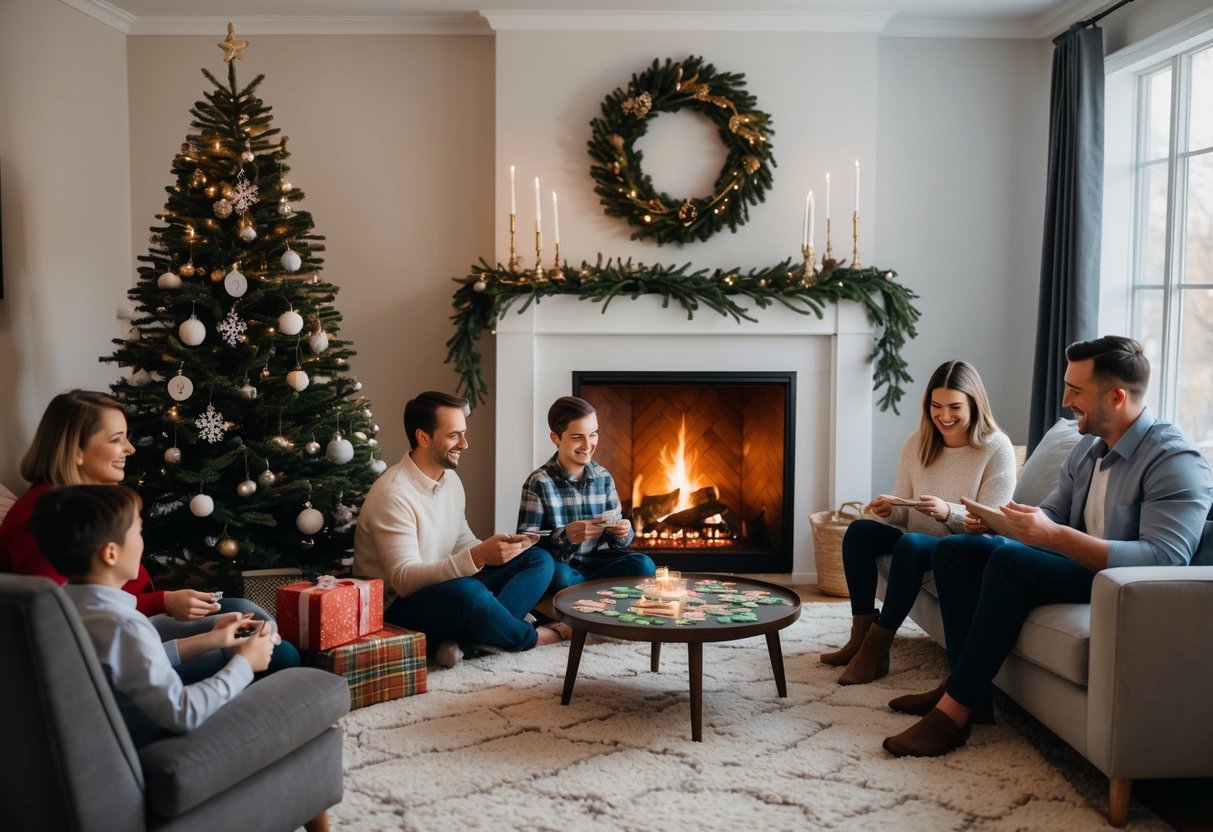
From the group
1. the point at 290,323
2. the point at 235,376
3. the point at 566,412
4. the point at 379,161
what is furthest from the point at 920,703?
the point at 379,161

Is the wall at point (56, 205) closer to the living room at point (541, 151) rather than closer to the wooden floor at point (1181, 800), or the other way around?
the living room at point (541, 151)

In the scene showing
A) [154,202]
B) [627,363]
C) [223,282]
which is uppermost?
[154,202]

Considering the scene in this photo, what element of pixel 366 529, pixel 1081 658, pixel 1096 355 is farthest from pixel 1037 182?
pixel 366 529

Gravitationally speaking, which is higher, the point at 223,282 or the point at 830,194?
the point at 830,194

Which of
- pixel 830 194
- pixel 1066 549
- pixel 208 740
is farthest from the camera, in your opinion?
pixel 830 194

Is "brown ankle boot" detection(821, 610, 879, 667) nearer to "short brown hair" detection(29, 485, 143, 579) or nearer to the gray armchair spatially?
the gray armchair

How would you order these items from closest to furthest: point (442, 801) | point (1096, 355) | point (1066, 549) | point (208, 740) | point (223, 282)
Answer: point (208, 740)
point (442, 801)
point (1066, 549)
point (1096, 355)
point (223, 282)

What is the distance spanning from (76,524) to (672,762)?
148 centimetres

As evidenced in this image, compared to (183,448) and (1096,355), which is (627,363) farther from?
(1096,355)

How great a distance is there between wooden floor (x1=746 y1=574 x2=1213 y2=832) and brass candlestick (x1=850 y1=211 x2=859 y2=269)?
2.67 m

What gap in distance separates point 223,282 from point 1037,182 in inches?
147

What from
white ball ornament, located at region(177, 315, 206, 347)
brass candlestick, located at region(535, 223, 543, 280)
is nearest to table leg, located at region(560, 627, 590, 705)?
white ball ornament, located at region(177, 315, 206, 347)

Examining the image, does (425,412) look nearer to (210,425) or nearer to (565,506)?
(565,506)

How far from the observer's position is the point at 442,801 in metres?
2.29
